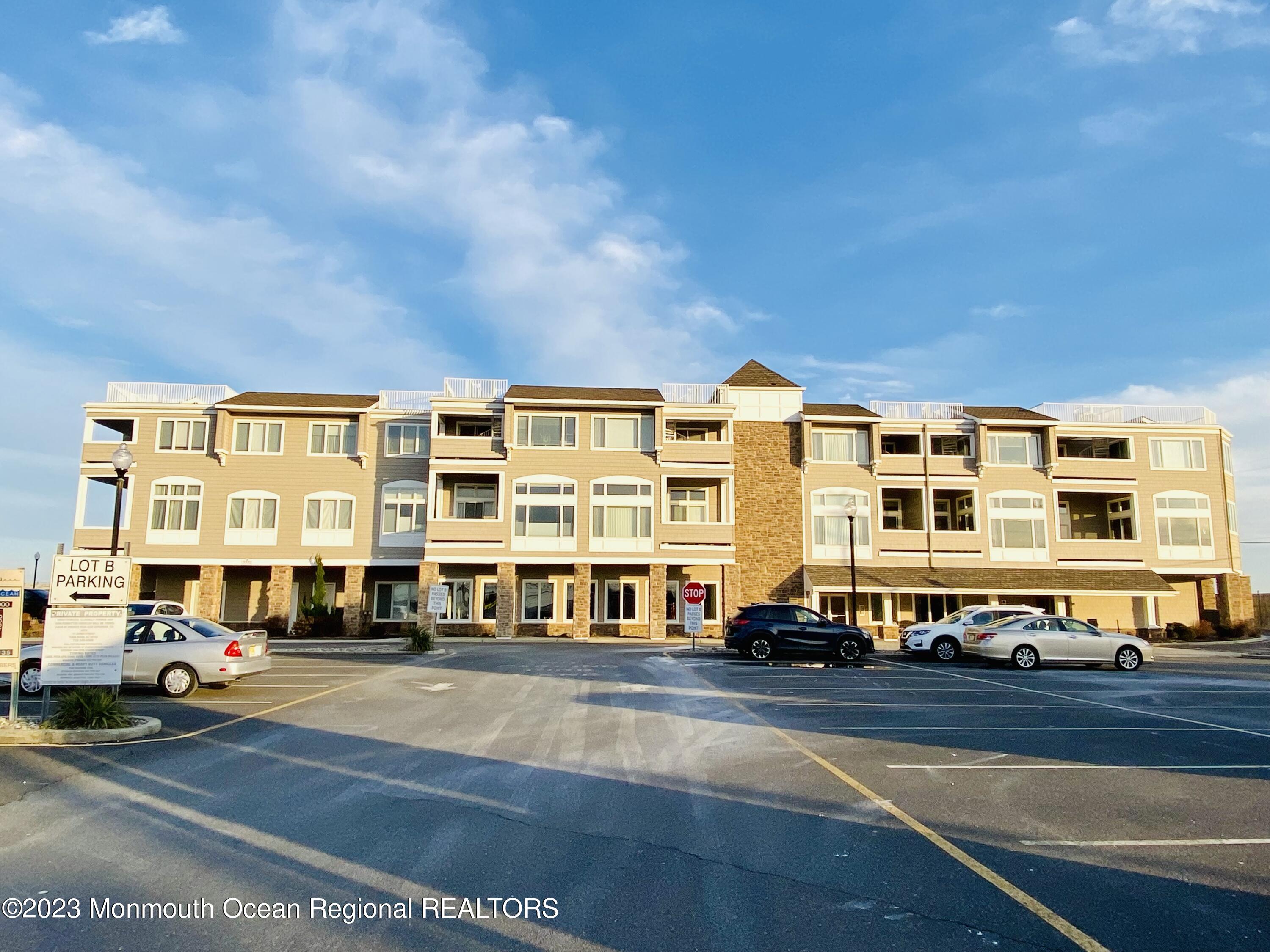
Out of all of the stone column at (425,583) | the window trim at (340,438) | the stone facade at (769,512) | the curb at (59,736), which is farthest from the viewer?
the stone facade at (769,512)

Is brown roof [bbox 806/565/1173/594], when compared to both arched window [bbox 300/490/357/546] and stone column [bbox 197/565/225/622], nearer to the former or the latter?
arched window [bbox 300/490/357/546]

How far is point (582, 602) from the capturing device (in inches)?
1481

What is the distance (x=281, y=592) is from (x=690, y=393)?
2142 cm

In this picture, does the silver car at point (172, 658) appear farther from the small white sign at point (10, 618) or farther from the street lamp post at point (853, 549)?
the street lamp post at point (853, 549)

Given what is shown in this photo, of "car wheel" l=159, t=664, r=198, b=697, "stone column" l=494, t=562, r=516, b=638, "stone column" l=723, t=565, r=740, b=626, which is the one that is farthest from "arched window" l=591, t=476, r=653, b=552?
"car wheel" l=159, t=664, r=198, b=697

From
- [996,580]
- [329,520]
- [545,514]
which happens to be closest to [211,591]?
[329,520]

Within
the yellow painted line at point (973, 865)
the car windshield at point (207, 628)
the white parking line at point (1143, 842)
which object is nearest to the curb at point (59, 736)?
the car windshield at point (207, 628)

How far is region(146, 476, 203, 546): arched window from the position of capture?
1487 inches

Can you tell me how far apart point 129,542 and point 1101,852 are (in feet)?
132

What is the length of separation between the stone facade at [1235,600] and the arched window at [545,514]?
32.3 metres

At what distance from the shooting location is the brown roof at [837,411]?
41.1 meters

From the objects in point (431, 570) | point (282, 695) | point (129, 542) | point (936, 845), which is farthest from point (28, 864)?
point (129, 542)

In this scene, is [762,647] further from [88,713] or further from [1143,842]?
[1143,842]

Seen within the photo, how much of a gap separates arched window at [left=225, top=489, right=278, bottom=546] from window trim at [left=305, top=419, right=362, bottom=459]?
2.73 meters
